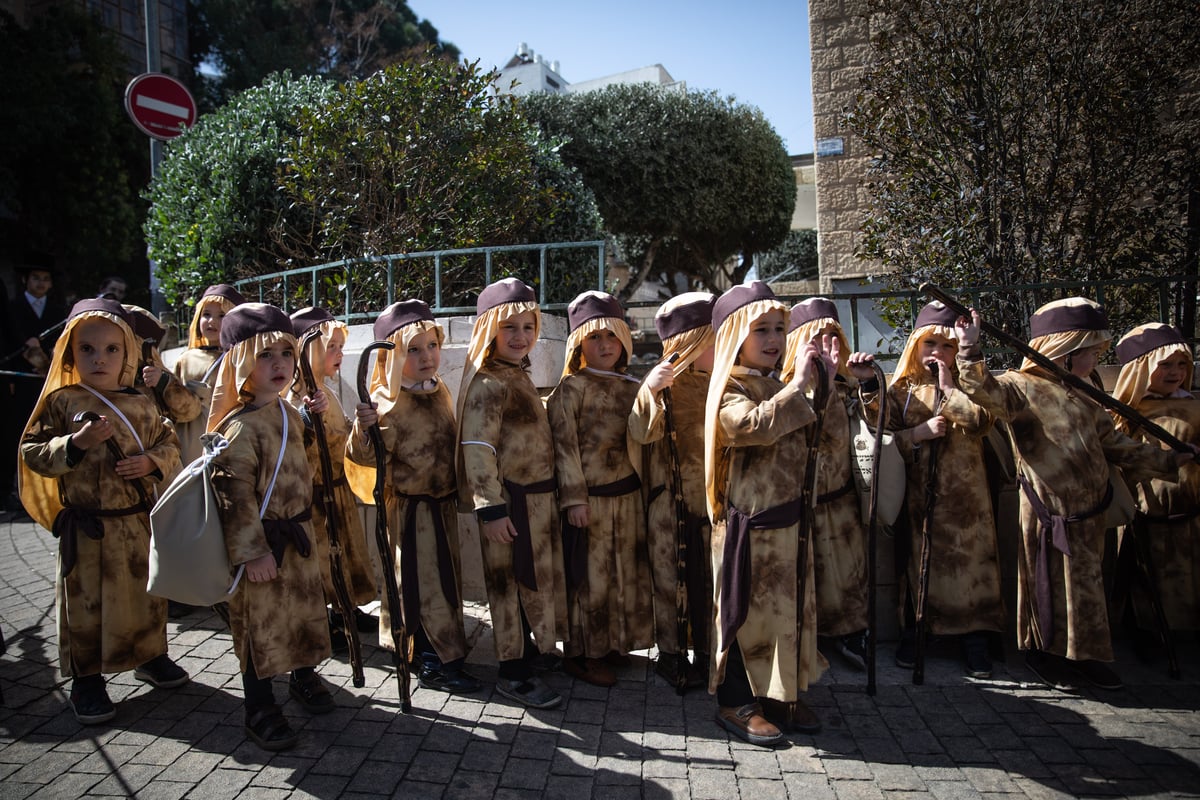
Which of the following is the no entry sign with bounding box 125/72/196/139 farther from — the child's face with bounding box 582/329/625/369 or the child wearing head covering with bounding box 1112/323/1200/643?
the child wearing head covering with bounding box 1112/323/1200/643

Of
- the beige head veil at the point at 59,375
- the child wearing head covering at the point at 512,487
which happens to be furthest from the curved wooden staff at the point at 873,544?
the beige head veil at the point at 59,375

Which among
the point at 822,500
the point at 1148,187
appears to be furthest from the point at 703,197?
the point at 822,500

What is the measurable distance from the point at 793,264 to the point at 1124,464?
68.6 ft

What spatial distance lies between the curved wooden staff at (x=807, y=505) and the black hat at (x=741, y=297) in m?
0.38

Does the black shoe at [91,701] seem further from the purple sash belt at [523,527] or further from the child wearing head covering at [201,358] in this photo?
the purple sash belt at [523,527]

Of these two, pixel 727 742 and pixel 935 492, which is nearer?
pixel 727 742

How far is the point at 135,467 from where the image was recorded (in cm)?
373

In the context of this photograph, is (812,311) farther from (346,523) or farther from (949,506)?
(346,523)

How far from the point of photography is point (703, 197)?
51.2 feet

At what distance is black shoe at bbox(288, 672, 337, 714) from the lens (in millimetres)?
3656

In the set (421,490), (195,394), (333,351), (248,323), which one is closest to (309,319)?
(333,351)

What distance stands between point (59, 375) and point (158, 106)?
6.45 metres

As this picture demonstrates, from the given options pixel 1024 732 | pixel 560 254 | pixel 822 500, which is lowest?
pixel 1024 732

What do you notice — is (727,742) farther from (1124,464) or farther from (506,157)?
(506,157)
